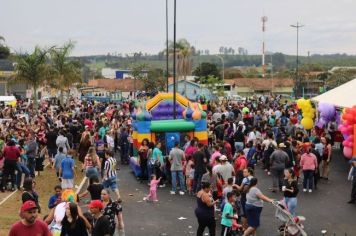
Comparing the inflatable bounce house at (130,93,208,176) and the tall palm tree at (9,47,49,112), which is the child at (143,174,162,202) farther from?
the tall palm tree at (9,47,49,112)

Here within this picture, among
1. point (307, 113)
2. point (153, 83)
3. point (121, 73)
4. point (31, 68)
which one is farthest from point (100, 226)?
point (121, 73)

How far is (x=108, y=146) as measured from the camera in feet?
59.4

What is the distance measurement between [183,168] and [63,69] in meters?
25.1

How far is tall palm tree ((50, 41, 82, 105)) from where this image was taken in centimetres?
3653

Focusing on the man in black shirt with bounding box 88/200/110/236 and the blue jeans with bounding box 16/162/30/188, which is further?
the blue jeans with bounding box 16/162/30/188

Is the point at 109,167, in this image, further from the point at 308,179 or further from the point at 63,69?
the point at 63,69

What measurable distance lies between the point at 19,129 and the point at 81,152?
3.87m

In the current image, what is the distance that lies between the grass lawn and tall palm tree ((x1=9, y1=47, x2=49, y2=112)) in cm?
1406

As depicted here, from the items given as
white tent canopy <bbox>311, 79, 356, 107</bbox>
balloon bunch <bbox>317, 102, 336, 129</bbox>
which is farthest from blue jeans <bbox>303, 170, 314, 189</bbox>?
balloon bunch <bbox>317, 102, 336, 129</bbox>

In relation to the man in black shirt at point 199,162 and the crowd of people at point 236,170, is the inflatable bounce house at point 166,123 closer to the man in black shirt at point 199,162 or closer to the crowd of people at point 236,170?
the crowd of people at point 236,170

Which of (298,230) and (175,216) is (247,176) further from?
(175,216)

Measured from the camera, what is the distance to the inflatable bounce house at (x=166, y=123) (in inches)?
699

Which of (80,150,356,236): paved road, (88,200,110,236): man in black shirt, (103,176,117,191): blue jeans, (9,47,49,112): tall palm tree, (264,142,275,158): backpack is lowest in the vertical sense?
(80,150,356,236): paved road

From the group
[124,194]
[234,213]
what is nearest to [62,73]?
[124,194]
